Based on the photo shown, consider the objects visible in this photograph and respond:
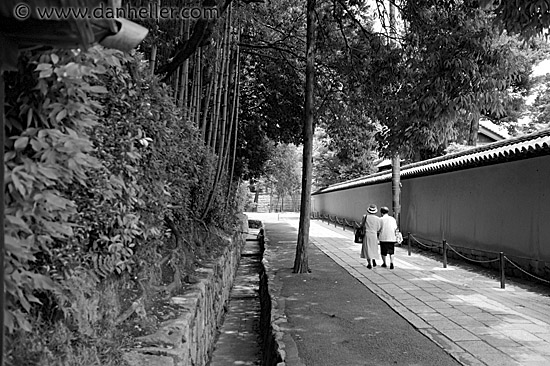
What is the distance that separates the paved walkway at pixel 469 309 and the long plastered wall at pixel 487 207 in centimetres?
92

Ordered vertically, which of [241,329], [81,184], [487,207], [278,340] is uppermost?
[81,184]

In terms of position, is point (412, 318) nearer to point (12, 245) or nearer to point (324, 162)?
point (12, 245)

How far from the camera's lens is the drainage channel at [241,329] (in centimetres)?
726

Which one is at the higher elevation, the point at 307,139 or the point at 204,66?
the point at 204,66

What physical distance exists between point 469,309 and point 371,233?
420cm

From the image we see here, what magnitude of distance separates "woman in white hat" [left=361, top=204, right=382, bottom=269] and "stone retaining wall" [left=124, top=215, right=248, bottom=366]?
3.94m

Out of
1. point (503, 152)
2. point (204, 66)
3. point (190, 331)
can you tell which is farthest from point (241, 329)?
point (503, 152)

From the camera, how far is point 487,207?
1155 cm

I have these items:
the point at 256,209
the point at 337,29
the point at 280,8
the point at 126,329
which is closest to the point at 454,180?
the point at 337,29

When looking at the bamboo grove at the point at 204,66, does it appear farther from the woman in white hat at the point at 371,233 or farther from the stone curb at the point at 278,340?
the woman in white hat at the point at 371,233

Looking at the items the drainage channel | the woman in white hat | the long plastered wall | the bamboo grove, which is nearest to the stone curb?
the drainage channel

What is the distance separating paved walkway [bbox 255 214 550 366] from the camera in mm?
5145

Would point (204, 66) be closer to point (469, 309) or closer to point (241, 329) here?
point (241, 329)

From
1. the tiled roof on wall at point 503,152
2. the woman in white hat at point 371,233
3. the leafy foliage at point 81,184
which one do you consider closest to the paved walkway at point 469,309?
the woman in white hat at point 371,233
